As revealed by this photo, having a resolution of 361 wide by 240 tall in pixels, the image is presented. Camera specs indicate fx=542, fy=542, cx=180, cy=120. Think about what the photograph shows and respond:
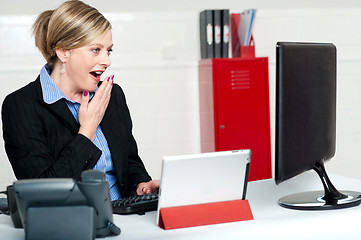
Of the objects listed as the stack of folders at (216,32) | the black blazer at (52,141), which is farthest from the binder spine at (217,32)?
the black blazer at (52,141)

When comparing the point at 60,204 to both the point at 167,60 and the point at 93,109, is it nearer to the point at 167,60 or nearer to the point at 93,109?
the point at 93,109

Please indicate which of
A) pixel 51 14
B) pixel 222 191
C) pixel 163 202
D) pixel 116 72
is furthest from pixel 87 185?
pixel 116 72

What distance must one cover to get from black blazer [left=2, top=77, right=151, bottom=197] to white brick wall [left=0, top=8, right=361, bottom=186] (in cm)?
142

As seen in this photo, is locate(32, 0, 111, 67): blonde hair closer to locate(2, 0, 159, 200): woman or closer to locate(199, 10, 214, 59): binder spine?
locate(2, 0, 159, 200): woman

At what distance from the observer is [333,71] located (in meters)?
1.50

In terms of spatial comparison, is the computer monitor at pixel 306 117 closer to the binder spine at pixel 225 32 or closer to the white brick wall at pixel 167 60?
the binder spine at pixel 225 32

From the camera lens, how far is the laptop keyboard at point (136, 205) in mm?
1428

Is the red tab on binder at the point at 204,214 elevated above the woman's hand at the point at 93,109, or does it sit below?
below

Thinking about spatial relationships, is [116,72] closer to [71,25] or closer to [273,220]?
[71,25]

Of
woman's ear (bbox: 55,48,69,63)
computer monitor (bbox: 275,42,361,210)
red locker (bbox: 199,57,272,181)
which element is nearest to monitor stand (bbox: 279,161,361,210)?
computer monitor (bbox: 275,42,361,210)

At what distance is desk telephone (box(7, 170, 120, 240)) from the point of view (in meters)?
1.10

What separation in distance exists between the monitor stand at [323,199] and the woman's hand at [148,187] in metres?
0.44

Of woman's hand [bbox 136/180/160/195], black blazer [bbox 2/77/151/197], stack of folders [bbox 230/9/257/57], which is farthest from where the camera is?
stack of folders [bbox 230/9/257/57]

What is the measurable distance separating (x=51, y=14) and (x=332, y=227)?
1146 mm
